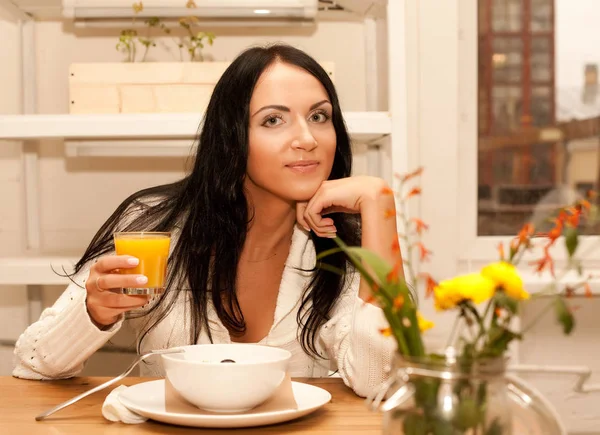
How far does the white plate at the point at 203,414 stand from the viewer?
958 millimetres

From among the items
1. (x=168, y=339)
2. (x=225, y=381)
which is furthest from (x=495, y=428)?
(x=168, y=339)

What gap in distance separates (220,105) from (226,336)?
0.54 meters

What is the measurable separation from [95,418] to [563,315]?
0.69 m

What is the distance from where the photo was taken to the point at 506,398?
0.64 m

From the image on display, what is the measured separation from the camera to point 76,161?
7.87 feet

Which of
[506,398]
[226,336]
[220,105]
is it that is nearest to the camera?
[506,398]

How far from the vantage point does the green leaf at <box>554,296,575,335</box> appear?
0.63 meters

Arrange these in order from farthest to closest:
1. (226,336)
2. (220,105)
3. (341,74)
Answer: (341,74) < (220,105) < (226,336)

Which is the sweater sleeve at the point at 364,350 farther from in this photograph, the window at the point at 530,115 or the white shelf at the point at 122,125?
the window at the point at 530,115

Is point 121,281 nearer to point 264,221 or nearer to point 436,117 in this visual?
point 264,221

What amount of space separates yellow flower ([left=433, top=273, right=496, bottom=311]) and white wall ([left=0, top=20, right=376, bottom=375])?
1.74m

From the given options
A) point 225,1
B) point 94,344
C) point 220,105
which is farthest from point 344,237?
point 225,1

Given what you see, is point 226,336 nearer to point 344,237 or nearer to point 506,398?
point 344,237

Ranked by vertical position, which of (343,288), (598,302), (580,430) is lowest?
(580,430)
